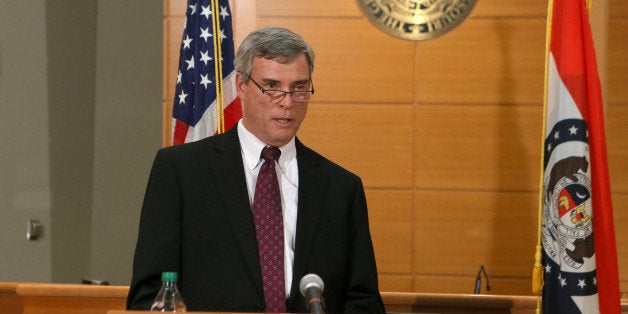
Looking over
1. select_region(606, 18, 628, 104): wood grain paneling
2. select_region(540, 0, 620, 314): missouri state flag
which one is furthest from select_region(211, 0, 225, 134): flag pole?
select_region(606, 18, 628, 104): wood grain paneling

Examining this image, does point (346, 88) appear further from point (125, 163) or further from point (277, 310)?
point (277, 310)

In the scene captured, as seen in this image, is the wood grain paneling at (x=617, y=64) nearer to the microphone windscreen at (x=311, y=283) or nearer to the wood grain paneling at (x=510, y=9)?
the wood grain paneling at (x=510, y=9)

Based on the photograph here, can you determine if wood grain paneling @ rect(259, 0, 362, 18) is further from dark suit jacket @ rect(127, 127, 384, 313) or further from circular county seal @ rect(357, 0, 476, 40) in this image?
dark suit jacket @ rect(127, 127, 384, 313)

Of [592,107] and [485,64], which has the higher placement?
[485,64]

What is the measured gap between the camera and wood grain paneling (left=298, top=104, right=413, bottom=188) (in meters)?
6.87

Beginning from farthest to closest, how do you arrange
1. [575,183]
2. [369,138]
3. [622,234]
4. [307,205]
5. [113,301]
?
1. [369,138]
2. [622,234]
3. [113,301]
4. [575,183]
5. [307,205]

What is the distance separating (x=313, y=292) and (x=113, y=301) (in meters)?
2.14

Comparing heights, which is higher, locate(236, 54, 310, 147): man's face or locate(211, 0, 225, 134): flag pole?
locate(211, 0, 225, 134): flag pole

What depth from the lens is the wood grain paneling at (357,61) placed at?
6848 millimetres

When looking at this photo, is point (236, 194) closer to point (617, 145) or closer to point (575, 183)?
point (575, 183)

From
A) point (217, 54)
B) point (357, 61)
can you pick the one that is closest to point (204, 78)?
point (217, 54)

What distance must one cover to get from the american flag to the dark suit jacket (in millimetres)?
1808

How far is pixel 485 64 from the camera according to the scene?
22.3 ft

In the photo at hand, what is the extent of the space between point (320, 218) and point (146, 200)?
21.3 inches
